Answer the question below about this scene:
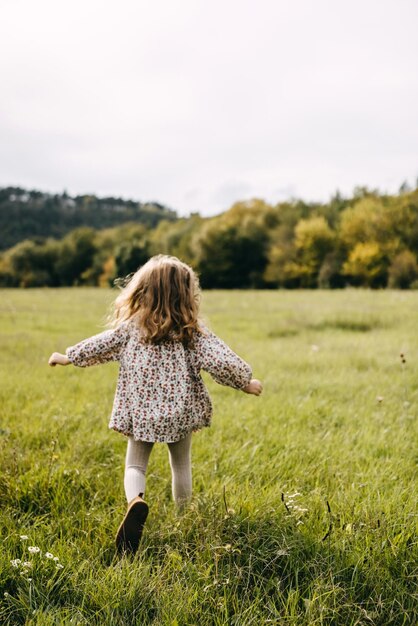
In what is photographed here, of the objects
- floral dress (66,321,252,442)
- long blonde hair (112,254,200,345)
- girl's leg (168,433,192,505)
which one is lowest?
girl's leg (168,433,192,505)

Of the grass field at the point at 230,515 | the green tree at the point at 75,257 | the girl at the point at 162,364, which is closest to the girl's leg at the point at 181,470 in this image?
the girl at the point at 162,364

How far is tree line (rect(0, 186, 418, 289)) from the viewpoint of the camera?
1736 inches

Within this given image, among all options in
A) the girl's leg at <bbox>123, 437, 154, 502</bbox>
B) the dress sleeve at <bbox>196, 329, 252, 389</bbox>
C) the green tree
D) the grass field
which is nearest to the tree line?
the green tree

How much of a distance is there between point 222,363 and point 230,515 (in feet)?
2.77

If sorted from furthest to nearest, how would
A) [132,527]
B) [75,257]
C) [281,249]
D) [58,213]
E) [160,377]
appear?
[58,213] < [75,257] < [281,249] < [160,377] < [132,527]

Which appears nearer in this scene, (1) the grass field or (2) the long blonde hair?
(1) the grass field

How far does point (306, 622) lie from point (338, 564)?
40 centimetres

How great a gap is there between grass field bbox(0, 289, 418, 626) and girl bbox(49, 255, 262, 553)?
344 mm

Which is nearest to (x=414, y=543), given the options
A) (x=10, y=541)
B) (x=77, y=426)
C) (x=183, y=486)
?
(x=183, y=486)

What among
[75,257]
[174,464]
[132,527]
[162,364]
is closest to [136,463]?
[174,464]

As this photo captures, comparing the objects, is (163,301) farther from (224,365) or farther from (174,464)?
(174,464)

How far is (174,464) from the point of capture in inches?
122

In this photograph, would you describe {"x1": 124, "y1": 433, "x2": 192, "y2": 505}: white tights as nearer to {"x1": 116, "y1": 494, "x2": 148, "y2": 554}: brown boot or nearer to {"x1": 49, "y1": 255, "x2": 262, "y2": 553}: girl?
{"x1": 49, "y1": 255, "x2": 262, "y2": 553}: girl

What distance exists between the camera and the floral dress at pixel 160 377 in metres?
2.89
